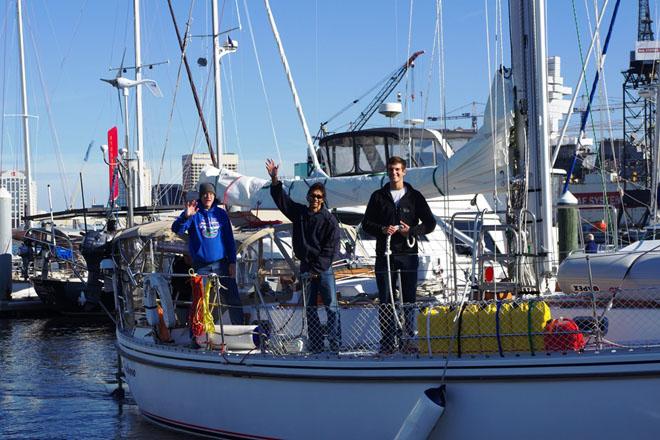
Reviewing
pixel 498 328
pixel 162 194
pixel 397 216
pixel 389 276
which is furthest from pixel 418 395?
pixel 162 194

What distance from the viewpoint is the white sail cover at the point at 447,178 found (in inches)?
435

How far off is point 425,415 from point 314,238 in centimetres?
207

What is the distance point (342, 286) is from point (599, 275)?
3838 millimetres

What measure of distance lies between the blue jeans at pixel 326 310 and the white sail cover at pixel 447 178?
7.23 feet

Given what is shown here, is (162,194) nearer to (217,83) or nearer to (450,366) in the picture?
(217,83)

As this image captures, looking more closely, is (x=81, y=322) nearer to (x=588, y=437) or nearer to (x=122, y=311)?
(x=122, y=311)

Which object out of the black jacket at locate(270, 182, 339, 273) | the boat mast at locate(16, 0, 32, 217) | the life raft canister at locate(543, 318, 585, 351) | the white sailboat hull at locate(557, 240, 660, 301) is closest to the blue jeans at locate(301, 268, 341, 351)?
the black jacket at locate(270, 182, 339, 273)

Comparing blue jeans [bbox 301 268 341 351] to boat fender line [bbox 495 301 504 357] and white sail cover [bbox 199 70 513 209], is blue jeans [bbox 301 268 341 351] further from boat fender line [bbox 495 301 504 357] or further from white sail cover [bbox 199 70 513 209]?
white sail cover [bbox 199 70 513 209]

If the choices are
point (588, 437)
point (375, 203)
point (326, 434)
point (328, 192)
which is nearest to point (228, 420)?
point (326, 434)

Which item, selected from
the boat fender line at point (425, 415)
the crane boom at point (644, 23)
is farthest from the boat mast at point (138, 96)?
the crane boom at point (644, 23)

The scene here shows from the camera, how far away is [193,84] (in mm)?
30453

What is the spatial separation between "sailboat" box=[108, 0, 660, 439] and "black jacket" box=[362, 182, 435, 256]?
639mm

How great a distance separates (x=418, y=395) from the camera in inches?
313

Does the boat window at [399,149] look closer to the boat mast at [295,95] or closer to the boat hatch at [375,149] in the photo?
the boat hatch at [375,149]
